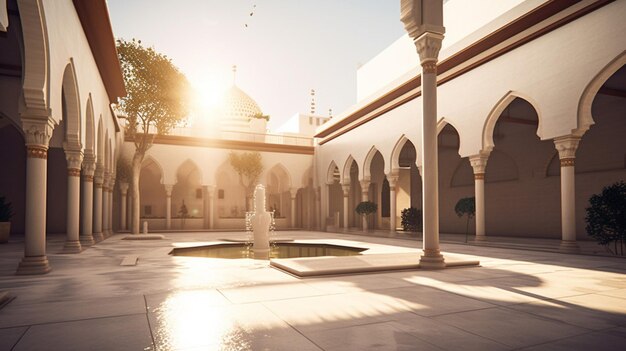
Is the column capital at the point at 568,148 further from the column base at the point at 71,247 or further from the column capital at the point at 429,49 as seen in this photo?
the column base at the point at 71,247

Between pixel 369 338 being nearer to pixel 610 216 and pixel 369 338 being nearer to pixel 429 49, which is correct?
pixel 429 49

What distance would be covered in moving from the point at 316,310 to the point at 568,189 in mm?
8564

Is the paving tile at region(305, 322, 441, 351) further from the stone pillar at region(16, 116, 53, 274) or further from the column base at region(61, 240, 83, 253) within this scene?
the column base at region(61, 240, 83, 253)

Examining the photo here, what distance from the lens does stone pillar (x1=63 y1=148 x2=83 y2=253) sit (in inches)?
370

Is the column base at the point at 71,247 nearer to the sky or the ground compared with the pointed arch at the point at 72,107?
nearer to the ground

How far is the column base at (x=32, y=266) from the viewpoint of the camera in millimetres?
6516

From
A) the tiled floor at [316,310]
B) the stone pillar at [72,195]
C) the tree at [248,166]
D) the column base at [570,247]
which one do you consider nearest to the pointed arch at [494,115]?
the column base at [570,247]

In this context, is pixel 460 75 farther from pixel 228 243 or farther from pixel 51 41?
pixel 51 41

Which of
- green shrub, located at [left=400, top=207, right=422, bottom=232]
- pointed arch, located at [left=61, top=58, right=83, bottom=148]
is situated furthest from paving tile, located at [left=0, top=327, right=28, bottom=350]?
green shrub, located at [left=400, top=207, right=422, bottom=232]

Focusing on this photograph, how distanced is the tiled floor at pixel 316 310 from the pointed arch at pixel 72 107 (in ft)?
12.5

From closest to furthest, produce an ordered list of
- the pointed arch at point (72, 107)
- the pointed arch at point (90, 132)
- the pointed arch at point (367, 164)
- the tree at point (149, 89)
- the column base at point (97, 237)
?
1. the pointed arch at point (72, 107)
2. the pointed arch at point (90, 132)
3. the column base at point (97, 237)
4. the tree at point (149, 89)
5. the pointed arch at point (367, 164)

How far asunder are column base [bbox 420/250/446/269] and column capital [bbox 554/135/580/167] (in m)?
5.28

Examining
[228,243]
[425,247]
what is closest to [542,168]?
[425,247]

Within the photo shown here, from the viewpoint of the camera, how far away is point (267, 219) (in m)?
10.5
